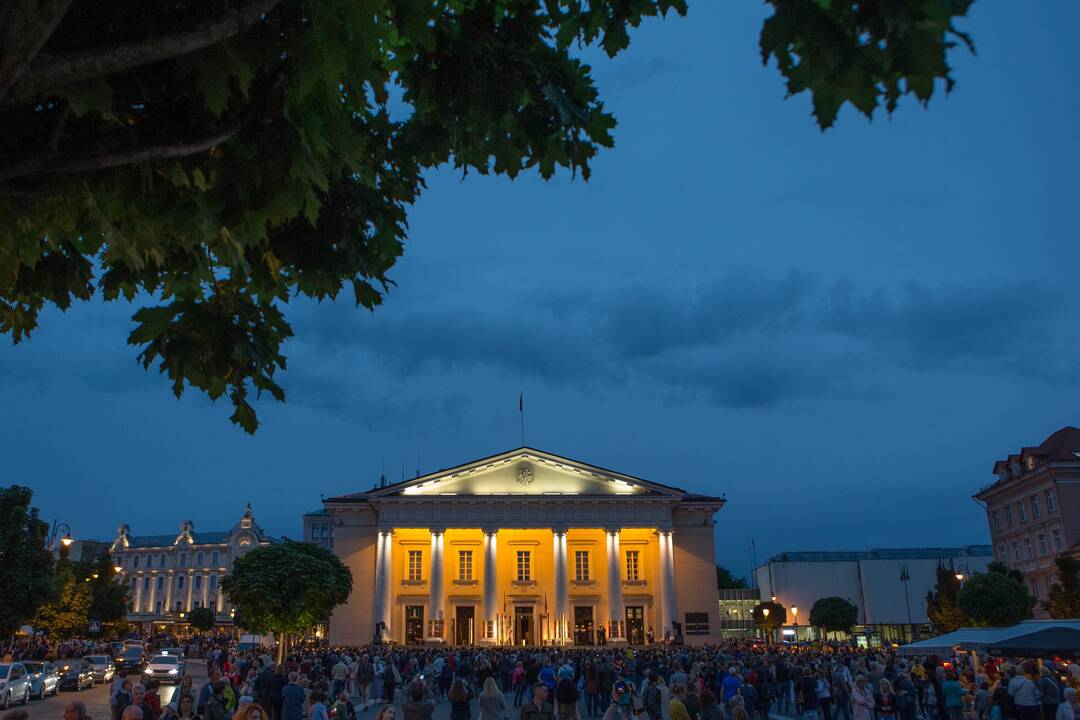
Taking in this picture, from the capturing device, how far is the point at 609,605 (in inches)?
2151

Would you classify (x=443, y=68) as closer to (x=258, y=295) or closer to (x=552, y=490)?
(x=258, y=295)

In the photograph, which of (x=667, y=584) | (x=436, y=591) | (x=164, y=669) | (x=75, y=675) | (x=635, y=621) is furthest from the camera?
(x=635, y=621)

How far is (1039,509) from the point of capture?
54.5 metres

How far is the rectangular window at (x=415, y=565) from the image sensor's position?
5766cm

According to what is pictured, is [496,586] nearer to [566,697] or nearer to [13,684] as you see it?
[13,684]

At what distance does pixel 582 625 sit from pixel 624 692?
43.0 metres

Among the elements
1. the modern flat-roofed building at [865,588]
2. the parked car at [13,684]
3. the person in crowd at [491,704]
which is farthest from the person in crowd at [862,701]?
the modern flat-roofed building at [865,588]

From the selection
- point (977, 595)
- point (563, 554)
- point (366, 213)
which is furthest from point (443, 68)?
point (563, 554)

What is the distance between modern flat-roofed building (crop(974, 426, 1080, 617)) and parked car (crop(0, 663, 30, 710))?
49469 mm

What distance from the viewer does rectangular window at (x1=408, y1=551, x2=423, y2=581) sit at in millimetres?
57656

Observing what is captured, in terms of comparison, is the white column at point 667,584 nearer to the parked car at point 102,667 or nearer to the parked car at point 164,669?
the parked car at point 164,669

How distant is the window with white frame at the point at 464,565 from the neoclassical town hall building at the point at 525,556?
0.10 metres

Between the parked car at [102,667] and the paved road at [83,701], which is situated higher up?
the parked car at [102,667]

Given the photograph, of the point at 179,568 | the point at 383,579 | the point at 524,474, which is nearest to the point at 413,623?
the point at 383,579
